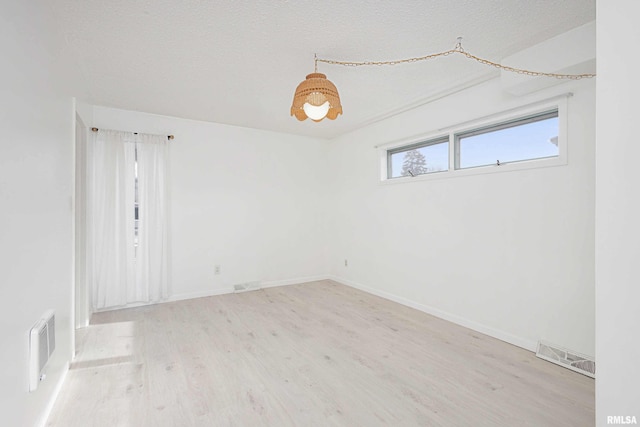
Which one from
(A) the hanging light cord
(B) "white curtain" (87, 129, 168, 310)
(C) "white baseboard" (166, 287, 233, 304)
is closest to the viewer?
(A) the hanging light cord

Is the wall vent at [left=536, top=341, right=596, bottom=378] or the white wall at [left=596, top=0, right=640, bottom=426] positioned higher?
the white wall at [left=596, top=0, right=640, bottom=426]

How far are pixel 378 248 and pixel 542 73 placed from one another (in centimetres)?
267

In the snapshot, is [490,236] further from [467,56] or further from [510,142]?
[467,56]

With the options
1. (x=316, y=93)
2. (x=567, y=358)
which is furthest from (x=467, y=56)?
(x=567, y=358)

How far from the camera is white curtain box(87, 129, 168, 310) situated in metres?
3.59

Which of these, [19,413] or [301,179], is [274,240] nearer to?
[301,179]

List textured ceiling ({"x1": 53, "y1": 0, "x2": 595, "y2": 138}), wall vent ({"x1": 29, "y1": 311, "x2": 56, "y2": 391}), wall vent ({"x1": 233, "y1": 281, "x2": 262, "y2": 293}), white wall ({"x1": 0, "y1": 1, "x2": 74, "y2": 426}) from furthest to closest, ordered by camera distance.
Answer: wall vent ({"x1": 233, "y1": 281, "x2": 262, "y2": 293}) → textured ceiling ({"x1": 53, "y1": 0, "x2": 595, "y2": 138}) → wall vent ({"x1": 29, "y1": 311, "x2": 56, "y2": 391}) → white wall ({"x1": 0, "y1": 1, "x2": 74, "y2": 426})

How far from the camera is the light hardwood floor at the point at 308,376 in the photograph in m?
1.77

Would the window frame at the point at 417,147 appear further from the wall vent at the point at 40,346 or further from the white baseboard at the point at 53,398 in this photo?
the white baseboard at the point at 53,398

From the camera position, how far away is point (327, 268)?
17.5 feet

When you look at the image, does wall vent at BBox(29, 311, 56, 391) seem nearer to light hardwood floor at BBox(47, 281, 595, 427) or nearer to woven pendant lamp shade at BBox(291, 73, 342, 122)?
light hardwood floor at BBox(47, 281, 595, 427)

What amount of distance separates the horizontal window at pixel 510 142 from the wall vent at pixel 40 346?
11.9 feet

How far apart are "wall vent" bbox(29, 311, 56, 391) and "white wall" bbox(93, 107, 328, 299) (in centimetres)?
235

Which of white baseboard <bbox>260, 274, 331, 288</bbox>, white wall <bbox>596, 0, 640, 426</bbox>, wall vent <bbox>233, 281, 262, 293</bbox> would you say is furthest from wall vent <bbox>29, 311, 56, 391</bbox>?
white baseboard <bbox>260, 274, 331, 288</bbox>
